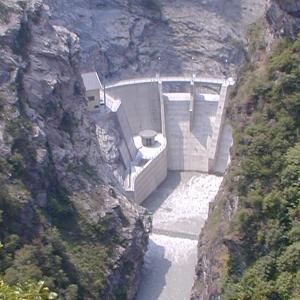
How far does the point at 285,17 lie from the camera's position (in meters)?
33.1

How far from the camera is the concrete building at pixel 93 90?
4841 cm

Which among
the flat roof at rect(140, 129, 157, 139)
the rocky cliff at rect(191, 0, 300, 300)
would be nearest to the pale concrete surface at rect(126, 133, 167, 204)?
the flat roof at rect(140, 129, 157, 139)

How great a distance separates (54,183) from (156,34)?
3178cm

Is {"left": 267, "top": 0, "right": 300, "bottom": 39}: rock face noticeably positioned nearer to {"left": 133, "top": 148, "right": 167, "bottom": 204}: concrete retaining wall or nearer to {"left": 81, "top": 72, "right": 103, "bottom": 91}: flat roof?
{"left": 133, "top": 148, "right": 167, "bottom": 204}: concrete retaining wall

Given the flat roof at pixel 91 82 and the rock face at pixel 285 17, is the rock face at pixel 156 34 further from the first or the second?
the rock face at pixel 285 17

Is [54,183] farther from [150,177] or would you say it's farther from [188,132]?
[188,132]

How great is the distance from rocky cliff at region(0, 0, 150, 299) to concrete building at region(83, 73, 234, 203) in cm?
620

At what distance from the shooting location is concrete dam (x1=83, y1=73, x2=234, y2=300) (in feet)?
150

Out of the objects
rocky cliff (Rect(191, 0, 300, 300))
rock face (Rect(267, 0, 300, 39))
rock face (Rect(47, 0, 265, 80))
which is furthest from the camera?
rock face (Rect(47, 0, 265, 80))

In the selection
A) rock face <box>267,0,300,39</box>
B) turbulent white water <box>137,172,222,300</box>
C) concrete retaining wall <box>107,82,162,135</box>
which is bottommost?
turbulent white water <box>137,172,222,300</box>

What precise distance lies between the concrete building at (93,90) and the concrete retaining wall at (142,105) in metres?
4.30

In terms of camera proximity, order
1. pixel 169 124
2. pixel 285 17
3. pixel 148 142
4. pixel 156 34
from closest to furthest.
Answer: pixel 285 17
pixel 148 142
pixel 169 124
pixel 156 34

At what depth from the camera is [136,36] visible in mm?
61625

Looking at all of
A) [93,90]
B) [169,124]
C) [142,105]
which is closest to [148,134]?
[169,124]
